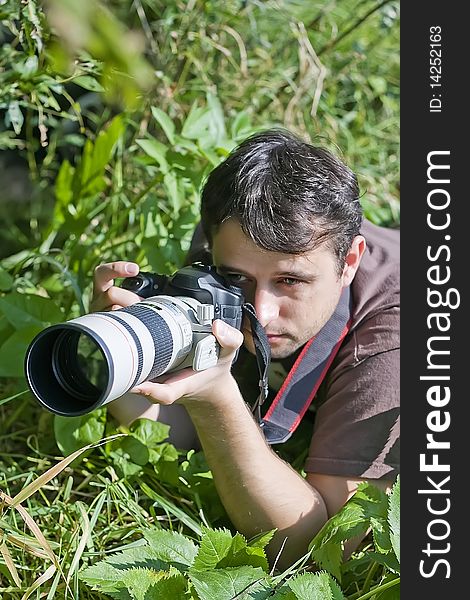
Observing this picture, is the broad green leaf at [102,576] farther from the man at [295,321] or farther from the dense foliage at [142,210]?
the man at [295,321]

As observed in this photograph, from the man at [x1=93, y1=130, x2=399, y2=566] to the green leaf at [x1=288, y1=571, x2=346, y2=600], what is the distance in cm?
30

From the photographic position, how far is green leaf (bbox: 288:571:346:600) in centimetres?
130

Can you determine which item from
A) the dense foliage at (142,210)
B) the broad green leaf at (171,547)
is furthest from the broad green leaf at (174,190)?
the broad green leaf at (171,547)

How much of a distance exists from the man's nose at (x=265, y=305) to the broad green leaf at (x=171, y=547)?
426 millimetres

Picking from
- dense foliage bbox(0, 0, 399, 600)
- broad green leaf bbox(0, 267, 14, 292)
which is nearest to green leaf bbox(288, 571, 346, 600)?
dense foliage bbox(0, 0, 399, 600)

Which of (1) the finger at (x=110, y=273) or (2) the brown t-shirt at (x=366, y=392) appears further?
(2) the brown t-shirt at (x=366, y=392)

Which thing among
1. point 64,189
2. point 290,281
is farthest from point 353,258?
point 64,189

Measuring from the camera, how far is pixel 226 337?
54.3 inches

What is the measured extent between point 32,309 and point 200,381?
63 centimetres

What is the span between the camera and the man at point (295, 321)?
5.26ft

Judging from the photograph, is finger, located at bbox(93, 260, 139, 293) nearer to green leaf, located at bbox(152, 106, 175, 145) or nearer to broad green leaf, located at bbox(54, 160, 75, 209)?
green leaf, located at bbox(152, 106, 175, 145)

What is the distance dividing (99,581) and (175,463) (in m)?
0.44

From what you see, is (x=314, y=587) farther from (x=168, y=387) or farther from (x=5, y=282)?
(x=5, y=282)

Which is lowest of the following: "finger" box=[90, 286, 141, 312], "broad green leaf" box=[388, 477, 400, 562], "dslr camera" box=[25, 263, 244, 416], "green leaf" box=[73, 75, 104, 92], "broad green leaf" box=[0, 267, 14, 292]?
"broad green leaf" box=[388, 477, 400, 562]
